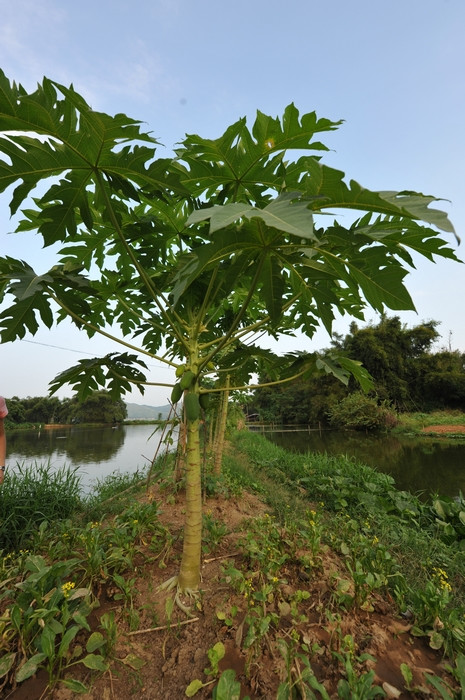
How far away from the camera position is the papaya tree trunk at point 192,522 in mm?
1712

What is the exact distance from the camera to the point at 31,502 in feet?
11.5

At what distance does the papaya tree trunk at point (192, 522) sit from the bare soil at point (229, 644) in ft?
0.40

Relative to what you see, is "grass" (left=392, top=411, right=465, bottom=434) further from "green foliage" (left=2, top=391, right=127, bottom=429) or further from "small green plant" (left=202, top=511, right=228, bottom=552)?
"green foliage" (left=2, top=391, right=127, bottom=429)

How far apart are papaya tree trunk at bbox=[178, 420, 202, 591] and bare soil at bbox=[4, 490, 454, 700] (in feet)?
0.40

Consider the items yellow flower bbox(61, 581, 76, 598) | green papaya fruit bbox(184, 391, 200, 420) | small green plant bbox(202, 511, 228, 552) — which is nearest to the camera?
yellow flower bbox(61, 581, 76, 598)

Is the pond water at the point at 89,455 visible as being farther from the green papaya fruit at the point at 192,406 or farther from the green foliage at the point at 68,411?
the green foliage at the point at 68,411

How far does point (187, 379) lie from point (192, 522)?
0.81 meters

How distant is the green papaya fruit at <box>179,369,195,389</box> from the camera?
166cm

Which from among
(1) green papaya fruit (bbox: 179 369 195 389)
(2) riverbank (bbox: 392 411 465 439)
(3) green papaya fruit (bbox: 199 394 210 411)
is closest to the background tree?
(2) riverbank (bbox: 392 411 465 439)

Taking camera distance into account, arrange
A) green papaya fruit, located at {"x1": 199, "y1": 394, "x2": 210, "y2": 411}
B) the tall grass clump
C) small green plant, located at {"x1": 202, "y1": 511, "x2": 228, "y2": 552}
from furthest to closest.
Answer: the tall grass clump
small green plant, located at {"x1": 202, "y1": 511, "x2": 228, "y2": 552}
green papaya fruit, located at {"x1": 199, "y1": 394, "x2": 210, "y2": 411}

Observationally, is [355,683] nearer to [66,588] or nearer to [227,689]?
[227,689]

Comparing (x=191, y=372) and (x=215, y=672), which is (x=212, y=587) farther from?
(x=191, y=372)

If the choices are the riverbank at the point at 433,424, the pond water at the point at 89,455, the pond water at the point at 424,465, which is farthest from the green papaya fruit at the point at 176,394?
the riverbank at the point at 433,424

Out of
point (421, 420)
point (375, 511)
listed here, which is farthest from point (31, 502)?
point (421, 420)
